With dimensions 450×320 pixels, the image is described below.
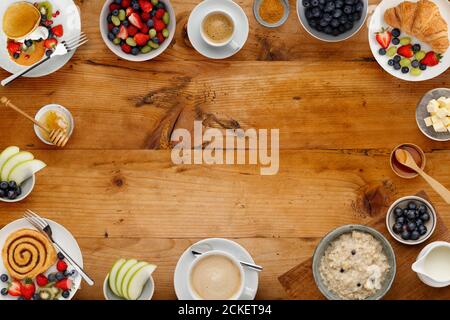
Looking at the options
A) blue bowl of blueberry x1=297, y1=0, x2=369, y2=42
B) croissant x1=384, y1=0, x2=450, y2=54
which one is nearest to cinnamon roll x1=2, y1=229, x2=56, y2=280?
blue bowl of blueberry x1=297, y1=0, x2=369, y2=42

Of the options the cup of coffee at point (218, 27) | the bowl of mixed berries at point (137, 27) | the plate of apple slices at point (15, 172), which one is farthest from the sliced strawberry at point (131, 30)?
the plate of apple slices at point (15, 172)

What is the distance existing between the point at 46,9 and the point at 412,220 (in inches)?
56.3

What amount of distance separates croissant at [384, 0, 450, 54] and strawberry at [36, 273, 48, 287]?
1.45m

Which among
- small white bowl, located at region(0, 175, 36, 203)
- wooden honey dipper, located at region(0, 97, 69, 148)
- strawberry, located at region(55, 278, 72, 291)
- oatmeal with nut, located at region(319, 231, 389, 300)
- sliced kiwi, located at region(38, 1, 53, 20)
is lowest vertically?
oatmeal with nut, located at region(319, 231, 389, 300)

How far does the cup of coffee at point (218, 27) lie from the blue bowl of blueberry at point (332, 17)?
9.6 inches

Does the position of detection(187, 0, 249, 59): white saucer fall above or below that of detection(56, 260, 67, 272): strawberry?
above

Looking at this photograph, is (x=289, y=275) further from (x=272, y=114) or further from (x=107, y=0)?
(x=107, y=0)

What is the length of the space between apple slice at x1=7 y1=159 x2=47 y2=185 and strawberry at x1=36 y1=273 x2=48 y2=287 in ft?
1.04

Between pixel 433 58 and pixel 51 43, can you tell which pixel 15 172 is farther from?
pixel 433 58

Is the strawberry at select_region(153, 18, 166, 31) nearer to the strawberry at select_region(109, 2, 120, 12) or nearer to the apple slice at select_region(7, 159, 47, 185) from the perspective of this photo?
the strawberry at select_region(109, 2, 120, 12)

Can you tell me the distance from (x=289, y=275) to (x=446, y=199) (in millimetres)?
593

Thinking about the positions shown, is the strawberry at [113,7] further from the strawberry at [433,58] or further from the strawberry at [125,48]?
the strawberry at [433,58]

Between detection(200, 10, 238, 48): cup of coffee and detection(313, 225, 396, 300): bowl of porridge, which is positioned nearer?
detection(313, 225, 396, 300): bowl of porridge

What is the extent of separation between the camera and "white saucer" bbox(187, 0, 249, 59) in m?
2.66
